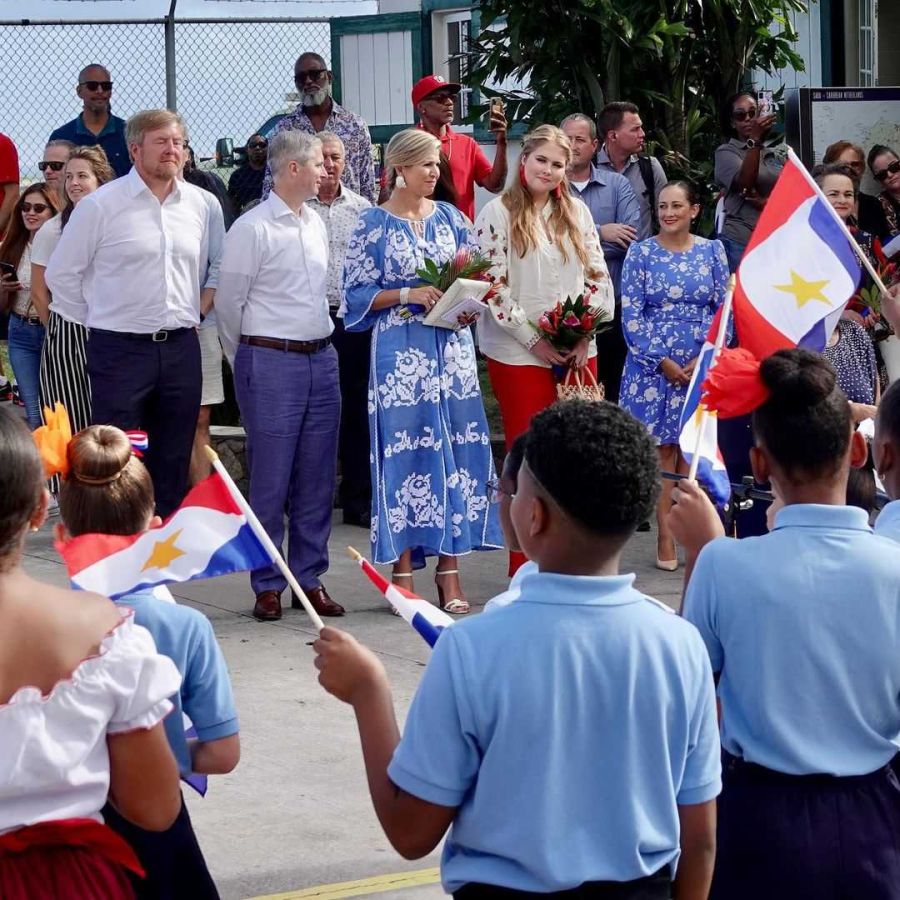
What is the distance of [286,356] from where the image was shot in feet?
24.3

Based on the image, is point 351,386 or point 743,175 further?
point 743,175

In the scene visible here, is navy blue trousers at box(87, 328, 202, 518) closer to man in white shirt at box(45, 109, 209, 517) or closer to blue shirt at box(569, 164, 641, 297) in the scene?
man in white shirt at box(45, 109, 209, 517)

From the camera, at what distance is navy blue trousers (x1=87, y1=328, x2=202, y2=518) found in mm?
7457

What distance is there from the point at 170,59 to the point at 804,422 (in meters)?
8.77

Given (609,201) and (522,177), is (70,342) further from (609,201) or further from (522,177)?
(609,201)

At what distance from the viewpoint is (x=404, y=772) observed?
101 inches

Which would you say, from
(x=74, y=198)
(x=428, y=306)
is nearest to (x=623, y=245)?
(x=428, y=306)

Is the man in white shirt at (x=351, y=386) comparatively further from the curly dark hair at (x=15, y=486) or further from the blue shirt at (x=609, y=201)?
the curly dark hair at (x=15, y=486)

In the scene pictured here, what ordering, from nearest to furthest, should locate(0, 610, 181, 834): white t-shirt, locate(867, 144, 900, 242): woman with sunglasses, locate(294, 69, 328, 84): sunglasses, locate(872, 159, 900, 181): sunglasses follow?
locate(0, 610, 181, 834): white t-shirt → locate(294, 69, 328, 84): sunglasses → locate(867, 144, 900, 242): woman with sunglasses → locate(872, 159, 900, 181): sunglasses

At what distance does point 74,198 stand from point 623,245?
2882 millimetres

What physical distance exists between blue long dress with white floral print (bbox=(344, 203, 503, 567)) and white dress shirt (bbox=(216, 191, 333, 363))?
0.19 m

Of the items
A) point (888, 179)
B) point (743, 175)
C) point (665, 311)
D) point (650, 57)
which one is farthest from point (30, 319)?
point (888, 179)

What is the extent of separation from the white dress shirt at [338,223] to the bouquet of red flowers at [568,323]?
1.56 metres

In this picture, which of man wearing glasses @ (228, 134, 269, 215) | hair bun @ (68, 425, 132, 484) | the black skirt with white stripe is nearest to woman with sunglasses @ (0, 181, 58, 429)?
the black skirt with white stripe
